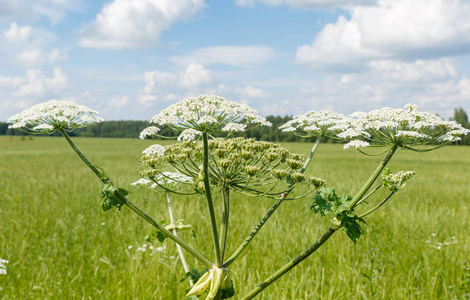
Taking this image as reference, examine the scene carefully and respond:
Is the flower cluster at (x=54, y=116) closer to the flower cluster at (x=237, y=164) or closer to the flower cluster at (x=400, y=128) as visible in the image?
the flower cluster at (x=237, y=164)

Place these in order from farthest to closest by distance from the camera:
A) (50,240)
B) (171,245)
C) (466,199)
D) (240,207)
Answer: (466,199) < (240,207) < (50,240) < (171,245)

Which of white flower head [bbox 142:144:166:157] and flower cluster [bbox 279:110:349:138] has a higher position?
flower cluster [bbox 279:110:349:138]

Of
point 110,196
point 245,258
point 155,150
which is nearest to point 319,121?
point 155,150

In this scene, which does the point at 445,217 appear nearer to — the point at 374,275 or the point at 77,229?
the point at 374,275

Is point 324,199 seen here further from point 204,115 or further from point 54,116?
point 54,116

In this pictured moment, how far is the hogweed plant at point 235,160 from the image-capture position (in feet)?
6.26

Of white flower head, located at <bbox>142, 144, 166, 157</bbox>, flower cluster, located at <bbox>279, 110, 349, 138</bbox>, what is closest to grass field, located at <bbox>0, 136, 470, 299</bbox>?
flower cluster, located at <bbox>279, 110, 349, 138</bbox>

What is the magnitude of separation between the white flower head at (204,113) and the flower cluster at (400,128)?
0.62 meters

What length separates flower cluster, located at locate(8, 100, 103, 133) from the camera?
7.04 feet

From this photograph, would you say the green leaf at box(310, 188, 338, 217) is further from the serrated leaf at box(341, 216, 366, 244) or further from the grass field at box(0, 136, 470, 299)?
the grass field at box(0, 136, 470, 299)

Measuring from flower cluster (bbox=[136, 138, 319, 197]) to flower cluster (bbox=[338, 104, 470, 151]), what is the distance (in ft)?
1.47

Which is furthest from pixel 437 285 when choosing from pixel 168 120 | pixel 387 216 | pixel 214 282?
pixel 168 120

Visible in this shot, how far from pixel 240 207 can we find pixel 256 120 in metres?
8.39

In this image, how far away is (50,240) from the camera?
7035mm
